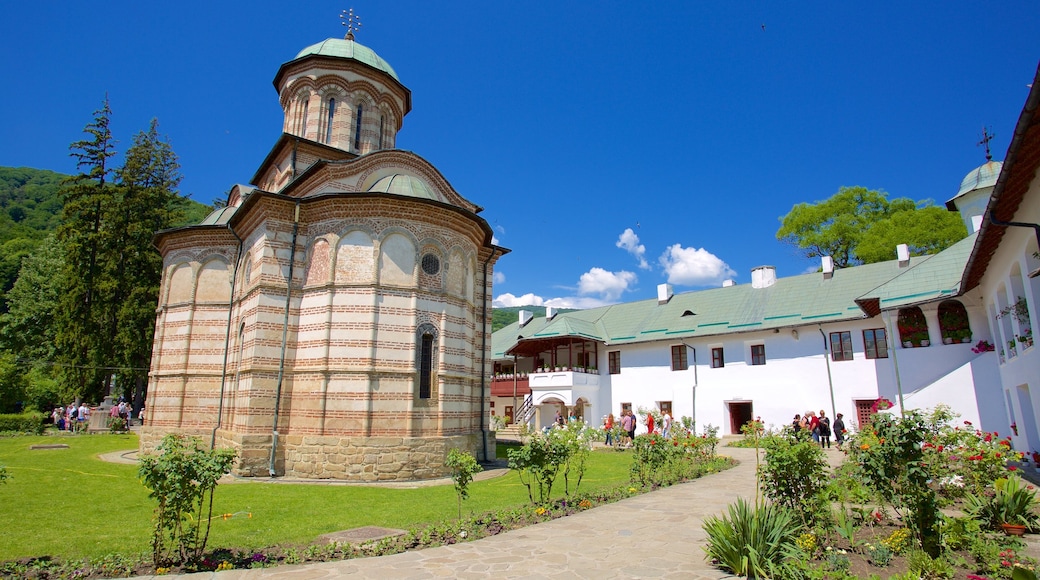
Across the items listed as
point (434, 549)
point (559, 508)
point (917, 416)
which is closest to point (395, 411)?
point (559, 508)

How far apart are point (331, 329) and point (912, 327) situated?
1701cm

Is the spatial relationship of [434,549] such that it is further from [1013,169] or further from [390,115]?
[390,115]

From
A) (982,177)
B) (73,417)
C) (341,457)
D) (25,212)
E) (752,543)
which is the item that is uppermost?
(25,212)

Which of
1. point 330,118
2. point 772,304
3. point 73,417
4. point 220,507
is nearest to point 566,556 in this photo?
point 220,507

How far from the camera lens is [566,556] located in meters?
5.39

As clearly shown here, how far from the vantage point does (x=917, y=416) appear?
5352 millimetres

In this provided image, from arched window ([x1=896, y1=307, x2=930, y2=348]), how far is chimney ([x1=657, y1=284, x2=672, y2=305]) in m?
11.2

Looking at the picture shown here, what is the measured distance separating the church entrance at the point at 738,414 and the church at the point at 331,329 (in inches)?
482

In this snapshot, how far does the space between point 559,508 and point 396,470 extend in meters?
5.09

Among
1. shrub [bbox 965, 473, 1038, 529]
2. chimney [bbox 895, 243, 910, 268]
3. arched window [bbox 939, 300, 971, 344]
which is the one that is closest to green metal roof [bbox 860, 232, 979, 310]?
arched window [bbox 939, 300, 971, 344]

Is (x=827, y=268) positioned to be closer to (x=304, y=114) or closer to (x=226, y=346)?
(x=304, y=114)

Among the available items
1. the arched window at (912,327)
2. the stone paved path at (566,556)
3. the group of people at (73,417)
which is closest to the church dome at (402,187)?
the stone paved path at (566,556)

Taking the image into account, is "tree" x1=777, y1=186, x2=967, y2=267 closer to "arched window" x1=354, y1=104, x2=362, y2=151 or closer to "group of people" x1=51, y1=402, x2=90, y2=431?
"arched window" x1=354, y1=104, x2=362, y2=151

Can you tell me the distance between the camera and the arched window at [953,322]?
15938 mm
